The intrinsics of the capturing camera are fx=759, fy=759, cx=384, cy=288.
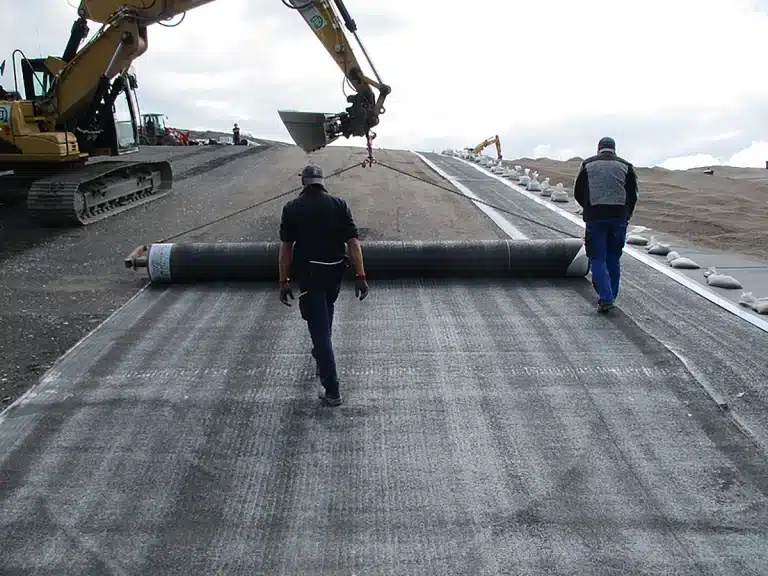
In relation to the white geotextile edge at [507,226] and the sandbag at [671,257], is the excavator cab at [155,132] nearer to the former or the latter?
the white geotextile edge at [507,226]

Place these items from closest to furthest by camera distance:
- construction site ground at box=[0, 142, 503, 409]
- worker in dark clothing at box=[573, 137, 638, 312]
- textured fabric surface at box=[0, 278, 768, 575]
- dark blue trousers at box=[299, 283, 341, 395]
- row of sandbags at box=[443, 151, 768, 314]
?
1. textured fabric surface at box=[0, 278, 768, 575]
2. dark blue trousers at box=[299, 283, 341, 395]
3. construction site ground at box=[0, 142, 503, 409]
4. worker in dark clothing at box=[573, 137, 638, 312]
5. row of sandbags at box=[443, 151, 768, 314]

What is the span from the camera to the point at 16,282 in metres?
8.82

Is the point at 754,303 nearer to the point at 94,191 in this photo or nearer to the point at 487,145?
the point at 94,191

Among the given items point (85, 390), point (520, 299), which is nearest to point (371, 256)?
point (520, 299)

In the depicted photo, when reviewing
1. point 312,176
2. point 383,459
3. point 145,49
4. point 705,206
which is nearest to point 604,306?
point 312,176

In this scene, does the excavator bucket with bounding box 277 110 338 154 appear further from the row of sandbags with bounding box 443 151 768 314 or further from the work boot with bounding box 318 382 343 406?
the work boot with bounding box 318 382 343 406

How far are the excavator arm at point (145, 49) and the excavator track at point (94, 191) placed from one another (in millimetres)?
1315

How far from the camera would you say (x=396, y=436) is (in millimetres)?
4797

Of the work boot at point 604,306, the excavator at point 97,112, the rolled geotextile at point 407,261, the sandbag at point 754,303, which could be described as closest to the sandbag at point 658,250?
the rolled geotextile at point 407,261

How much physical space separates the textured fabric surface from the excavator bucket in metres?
5.54

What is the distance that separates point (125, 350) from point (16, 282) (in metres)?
3.35

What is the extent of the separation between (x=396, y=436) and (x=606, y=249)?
Result: 11.3ft

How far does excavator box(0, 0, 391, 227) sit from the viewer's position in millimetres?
11445

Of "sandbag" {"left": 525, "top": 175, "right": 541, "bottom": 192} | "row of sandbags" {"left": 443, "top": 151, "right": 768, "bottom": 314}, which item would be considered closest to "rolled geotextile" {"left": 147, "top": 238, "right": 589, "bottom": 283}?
"row of sandbags" {"left": 443, "top": 151, "right": 768, "bottom": 314}
